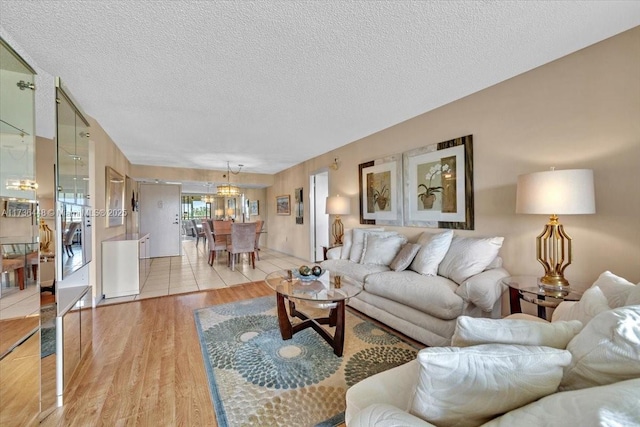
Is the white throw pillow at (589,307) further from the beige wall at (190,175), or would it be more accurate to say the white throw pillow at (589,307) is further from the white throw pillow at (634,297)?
the beige wall at (190,175)

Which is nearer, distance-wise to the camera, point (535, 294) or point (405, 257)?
point (535, 294)

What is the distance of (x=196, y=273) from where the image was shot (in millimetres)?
5000

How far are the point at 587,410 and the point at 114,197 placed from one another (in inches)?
210

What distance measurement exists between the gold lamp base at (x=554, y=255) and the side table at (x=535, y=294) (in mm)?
56

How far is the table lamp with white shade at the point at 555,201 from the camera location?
1735 mm

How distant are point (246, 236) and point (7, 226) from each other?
3445 mm

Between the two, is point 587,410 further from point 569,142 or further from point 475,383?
point 569,142

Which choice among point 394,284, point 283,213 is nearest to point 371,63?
point 394,284

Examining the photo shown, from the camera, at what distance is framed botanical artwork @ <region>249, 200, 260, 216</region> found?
8.98 metres

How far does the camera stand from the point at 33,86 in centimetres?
183

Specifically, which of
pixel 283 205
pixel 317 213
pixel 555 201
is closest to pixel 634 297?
pixel 555 201

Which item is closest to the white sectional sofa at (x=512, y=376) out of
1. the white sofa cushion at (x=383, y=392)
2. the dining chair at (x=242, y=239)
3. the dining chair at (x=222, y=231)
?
the white sofa cushion at (x=383, y=392)

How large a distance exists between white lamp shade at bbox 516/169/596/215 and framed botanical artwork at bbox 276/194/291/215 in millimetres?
5644

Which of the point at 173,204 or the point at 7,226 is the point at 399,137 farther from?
the point at 173,204
